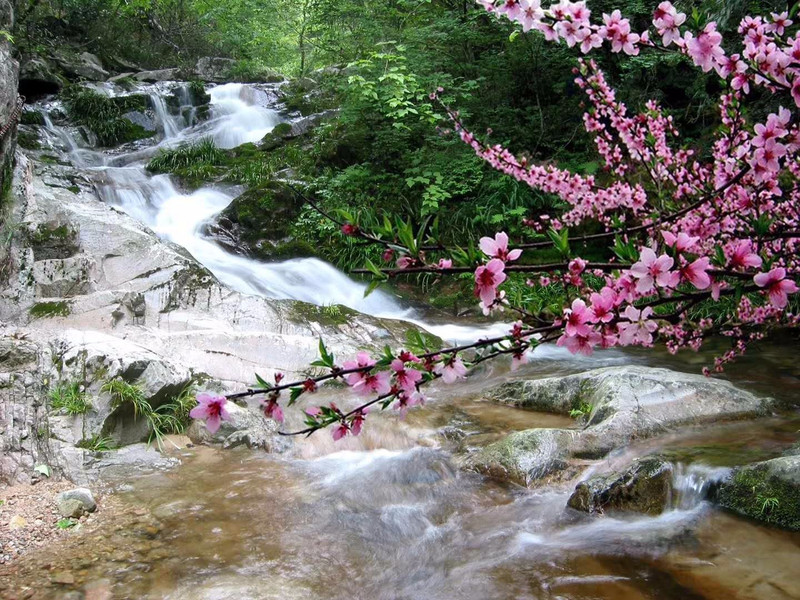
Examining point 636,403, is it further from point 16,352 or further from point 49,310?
point 49,310

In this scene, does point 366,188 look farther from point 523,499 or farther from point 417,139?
point 523,499

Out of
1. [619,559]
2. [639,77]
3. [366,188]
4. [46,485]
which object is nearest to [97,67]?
[366,188]

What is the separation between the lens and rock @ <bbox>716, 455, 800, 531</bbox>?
2.92 m

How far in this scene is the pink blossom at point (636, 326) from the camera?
1.35 metres

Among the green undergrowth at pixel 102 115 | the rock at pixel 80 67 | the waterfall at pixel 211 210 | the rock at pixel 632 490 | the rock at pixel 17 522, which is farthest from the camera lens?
the rock at pixel 80 67

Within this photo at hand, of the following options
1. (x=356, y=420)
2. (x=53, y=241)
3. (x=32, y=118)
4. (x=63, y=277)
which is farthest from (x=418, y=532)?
(x=32, y=118)

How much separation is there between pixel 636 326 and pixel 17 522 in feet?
11.4

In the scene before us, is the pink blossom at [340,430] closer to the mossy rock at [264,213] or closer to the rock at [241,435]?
the rock at [241,435]

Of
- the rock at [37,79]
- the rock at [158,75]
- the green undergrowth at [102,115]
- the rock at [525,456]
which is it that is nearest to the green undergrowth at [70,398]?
the rock at [525,456]

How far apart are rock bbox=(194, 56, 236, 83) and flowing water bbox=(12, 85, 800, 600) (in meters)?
16.2

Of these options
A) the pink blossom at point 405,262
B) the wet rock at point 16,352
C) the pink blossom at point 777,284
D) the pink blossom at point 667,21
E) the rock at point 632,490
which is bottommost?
the rock at point 632,490

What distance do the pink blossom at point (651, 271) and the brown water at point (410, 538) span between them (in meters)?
1.93

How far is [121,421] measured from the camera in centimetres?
460

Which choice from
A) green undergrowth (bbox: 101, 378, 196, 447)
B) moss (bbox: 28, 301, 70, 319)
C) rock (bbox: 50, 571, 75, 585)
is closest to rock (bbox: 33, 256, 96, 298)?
moss (bbox: 28, 301, 70, 319)
